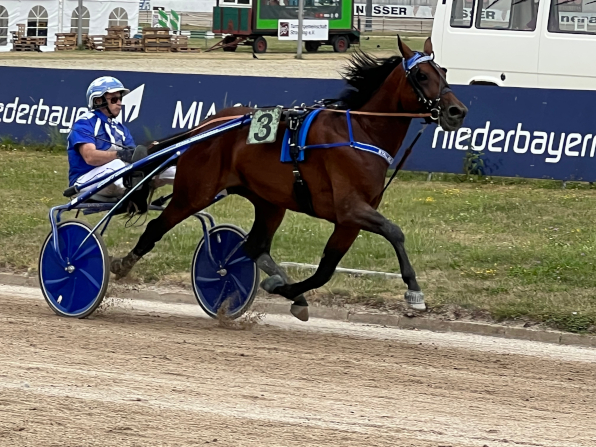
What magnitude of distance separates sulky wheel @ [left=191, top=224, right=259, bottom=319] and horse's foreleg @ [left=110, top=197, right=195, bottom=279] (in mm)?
300

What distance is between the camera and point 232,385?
515cm

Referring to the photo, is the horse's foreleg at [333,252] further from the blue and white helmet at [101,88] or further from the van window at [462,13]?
the van window at [462,13]

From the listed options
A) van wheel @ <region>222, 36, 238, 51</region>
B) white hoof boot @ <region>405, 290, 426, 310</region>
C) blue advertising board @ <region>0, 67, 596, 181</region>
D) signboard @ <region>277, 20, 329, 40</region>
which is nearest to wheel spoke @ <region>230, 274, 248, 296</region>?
white hoof boot @ <region>405, 290, 426, 310</region>

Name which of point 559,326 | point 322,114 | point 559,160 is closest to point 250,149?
point 322,114

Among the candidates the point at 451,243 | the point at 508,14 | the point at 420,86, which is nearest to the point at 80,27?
the point at 508,14

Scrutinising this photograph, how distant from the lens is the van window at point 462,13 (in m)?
15.5

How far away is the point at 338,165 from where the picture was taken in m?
6.26

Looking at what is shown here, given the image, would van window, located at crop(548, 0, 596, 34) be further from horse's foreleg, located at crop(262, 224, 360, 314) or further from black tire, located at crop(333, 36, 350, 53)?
black tire, located at crop(333, 36, 350, 53)

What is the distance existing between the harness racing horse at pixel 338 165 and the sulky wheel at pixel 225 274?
0.19 metres

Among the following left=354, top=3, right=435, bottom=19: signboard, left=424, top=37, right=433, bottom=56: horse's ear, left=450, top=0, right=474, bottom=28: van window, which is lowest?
left=424, top=37, right=433, bottom=56: horse's ear

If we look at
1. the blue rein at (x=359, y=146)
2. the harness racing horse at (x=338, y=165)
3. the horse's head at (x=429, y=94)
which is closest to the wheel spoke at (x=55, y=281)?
the harness racing horse at (x=338, y=165)

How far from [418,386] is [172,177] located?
9.18 ft

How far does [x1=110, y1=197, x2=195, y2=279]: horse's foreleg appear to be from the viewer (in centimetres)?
693

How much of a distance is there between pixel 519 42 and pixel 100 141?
9.48m
